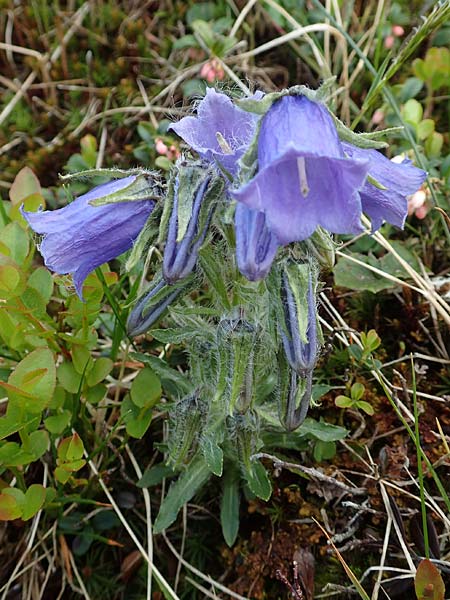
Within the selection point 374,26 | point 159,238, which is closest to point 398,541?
point 159,238

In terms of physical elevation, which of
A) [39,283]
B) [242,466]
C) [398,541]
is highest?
[39,283]

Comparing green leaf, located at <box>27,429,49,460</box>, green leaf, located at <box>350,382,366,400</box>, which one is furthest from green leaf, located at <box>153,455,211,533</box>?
green leaf, located at <box>350,382,366,400</box>

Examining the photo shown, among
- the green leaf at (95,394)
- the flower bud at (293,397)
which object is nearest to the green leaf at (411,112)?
the flower bud at (293,397)

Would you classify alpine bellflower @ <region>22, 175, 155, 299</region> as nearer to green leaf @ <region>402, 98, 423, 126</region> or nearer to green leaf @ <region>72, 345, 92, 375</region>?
green leaf @ <region>72, 345, 92, 375</region>

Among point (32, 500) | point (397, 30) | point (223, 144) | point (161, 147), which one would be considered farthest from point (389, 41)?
point (32, 500)

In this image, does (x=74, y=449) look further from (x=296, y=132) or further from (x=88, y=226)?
(x=296, y=132)

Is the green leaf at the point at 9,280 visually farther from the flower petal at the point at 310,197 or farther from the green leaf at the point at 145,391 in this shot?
the flower petal at the point at 310,197

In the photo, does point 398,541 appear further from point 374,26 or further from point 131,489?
point 374,26

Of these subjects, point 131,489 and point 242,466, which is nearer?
point 242,466
